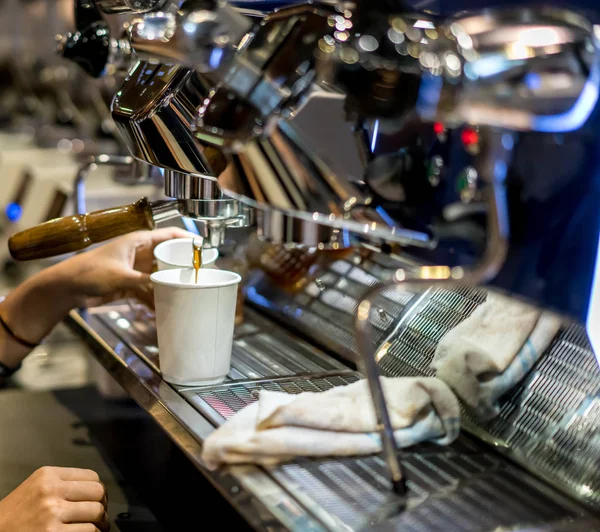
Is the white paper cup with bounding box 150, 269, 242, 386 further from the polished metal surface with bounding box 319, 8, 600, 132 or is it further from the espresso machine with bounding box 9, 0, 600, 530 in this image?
the polished metal surface with bounding box 319, 8, 600, 132

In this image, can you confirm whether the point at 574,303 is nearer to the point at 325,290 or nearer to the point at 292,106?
the point at 292,106

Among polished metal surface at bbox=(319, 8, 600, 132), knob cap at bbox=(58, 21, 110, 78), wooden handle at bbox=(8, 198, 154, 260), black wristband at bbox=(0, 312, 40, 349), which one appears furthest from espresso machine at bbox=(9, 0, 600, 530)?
black wristband at bbox=(0, 312, 40, 349)

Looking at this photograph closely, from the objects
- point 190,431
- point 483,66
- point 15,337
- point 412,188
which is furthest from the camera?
point 15,337

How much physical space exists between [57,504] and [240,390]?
228 mm

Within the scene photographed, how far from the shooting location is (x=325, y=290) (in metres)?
1.10

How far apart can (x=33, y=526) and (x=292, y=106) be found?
51 cm

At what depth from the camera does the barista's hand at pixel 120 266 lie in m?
1.11

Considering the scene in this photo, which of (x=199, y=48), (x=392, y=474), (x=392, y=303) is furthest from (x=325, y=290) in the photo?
(x=199, y=48)

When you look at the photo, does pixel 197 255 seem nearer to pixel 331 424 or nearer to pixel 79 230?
pixel 79 230

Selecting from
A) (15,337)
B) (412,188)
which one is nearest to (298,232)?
(412,188)

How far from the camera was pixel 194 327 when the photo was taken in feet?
2.94

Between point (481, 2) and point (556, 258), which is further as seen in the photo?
point (481, 2)

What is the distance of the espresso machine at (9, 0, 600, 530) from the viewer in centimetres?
57

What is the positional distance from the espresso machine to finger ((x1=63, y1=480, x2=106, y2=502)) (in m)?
0.10
